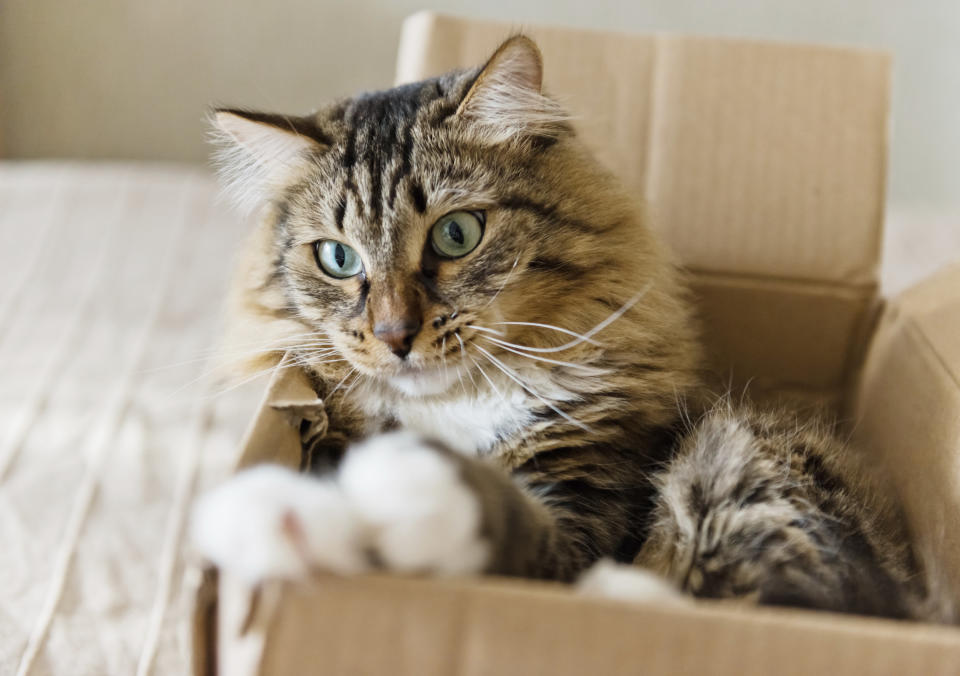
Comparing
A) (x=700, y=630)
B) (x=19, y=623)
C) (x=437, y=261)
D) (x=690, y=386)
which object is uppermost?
(x=437, y=261)

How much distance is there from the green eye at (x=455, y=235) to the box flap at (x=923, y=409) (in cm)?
72

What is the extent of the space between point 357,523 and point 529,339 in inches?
20.2

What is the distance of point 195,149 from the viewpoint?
2.93m

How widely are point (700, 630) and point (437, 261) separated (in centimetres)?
60

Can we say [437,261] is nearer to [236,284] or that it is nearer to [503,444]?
[503,444]

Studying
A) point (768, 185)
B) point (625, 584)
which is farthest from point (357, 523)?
point (768, 185)

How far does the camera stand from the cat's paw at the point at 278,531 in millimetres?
672

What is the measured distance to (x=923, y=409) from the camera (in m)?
1.28

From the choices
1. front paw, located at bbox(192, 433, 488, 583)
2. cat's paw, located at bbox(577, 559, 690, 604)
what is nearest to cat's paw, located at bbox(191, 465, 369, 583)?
front paw, located at bbox(192, 433, 488, 583)

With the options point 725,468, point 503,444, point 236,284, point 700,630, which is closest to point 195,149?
point 236,284

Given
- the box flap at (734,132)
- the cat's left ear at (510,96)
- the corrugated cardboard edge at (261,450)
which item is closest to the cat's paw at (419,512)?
the corrugated cardboard edge at (261,450)

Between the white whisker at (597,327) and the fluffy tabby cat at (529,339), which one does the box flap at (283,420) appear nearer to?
the fluffy tabby cat at (529,339)

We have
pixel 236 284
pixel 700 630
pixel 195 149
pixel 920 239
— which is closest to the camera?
pixel 700 630

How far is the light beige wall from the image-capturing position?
2.71m
